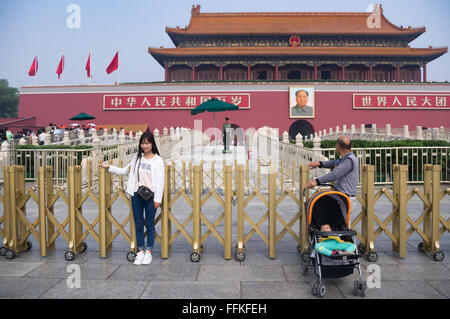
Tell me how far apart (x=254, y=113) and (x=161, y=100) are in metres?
6.94

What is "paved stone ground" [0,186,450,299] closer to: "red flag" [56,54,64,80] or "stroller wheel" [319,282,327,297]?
"stroller wheel" [319,282,327,297]

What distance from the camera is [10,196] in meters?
4.24

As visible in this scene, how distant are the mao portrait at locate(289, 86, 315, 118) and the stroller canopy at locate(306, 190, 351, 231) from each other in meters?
25.7

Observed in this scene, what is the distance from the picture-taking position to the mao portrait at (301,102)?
94.4 feet

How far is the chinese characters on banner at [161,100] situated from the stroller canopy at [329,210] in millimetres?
25401

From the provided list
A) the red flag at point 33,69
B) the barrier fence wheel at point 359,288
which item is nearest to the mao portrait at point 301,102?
the red flag at point 33,69

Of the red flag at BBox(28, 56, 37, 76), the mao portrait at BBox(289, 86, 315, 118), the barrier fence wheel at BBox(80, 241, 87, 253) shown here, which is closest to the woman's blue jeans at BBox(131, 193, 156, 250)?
the barrier fence wheel at BBox(80, 241, 87, 253)

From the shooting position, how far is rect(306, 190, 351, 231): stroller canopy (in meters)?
3.64

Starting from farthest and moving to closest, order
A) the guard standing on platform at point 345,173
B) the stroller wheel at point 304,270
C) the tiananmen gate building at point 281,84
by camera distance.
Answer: the tiananmen gate building at point 281,84, the guard standing on platform at point 345,173, the stroller wheel at point 304,270

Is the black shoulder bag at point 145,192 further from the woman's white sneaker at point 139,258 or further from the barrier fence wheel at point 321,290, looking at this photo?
the barrier fence wheel at point 321,290

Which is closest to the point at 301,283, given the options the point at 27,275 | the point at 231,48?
the point at 27,275
